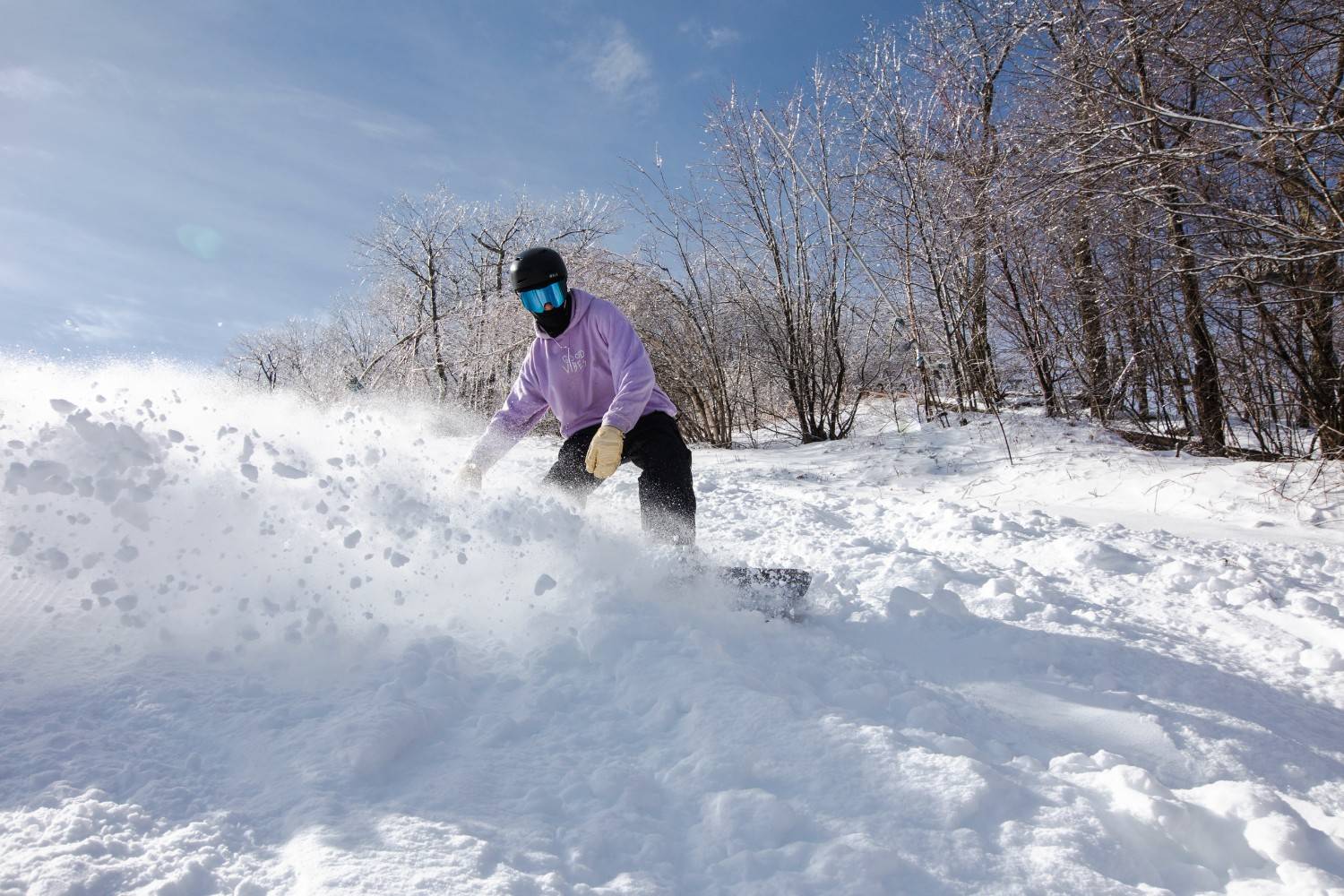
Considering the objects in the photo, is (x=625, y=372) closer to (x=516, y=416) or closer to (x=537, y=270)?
(x=537, y=270)

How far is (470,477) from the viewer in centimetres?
318

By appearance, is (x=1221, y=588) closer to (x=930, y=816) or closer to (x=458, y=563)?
(x=930, y=816)

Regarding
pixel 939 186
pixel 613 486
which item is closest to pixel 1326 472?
pixel 939 186

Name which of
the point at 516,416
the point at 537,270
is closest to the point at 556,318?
the point at 537,270

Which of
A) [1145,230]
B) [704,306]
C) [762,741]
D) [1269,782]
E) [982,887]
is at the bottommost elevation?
[1269,782]

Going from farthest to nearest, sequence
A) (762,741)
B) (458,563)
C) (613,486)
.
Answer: (613,486) → (458,563) → (762,741)

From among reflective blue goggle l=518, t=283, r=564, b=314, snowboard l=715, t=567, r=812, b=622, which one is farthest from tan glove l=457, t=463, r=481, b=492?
snowboard l=715, t=567, r=812, b=622

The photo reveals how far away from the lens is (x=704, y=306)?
426 inches

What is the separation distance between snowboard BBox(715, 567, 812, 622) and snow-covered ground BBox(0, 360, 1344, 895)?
11 cm

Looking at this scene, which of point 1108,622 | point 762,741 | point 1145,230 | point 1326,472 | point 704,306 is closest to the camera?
point 762,741

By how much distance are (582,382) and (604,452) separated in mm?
600

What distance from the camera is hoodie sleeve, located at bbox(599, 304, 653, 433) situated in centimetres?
290

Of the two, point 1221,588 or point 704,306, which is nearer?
point 1221,588

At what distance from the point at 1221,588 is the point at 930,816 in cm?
261
